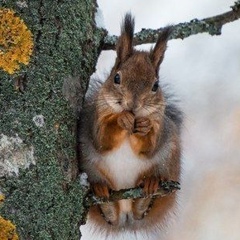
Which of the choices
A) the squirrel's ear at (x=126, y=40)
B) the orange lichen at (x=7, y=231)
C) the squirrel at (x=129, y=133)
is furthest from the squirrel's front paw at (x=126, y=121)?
the orange lichen at (x=7, y=231)

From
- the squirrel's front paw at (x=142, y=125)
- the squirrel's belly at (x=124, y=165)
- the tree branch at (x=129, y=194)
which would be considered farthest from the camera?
the squirrel's belly at (x=124, y=165)

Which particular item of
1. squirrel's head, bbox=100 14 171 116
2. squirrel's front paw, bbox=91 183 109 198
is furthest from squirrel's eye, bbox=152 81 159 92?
squirrel's front paw, bbox=91 183 109 198

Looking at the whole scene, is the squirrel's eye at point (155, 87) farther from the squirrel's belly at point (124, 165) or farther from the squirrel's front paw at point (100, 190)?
the squirrel's front paw at point (100, 190)

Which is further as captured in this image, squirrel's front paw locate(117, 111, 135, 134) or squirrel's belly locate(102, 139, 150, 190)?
squirrel's belly locate(102, 139, 150, 190)

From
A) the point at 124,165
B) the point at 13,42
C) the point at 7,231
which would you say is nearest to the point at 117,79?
the point at 124,165

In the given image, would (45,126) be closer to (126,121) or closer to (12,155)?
(12,155)

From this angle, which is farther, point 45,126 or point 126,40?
point 126,40

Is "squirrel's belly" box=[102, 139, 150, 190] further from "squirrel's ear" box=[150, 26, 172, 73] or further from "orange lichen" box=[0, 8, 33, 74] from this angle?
"orange lichen" box=[0, 8, 33, 74]
